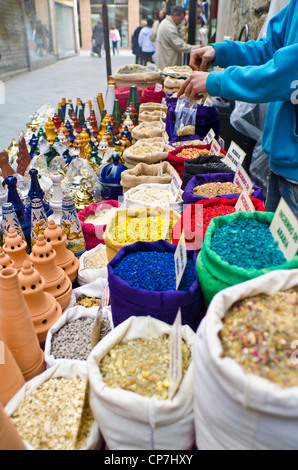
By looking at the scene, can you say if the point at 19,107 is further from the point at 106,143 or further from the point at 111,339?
the point at 111,339

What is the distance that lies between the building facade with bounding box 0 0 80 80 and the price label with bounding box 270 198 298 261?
6749 mm

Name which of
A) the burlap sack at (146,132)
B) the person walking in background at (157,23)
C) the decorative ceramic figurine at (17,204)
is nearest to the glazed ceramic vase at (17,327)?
the decorative ceramic figurine at (17,204)

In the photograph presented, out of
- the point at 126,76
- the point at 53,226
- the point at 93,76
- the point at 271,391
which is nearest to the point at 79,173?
the point at 53,226

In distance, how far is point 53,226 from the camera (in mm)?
1101

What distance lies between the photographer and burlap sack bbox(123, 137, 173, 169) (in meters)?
1.64

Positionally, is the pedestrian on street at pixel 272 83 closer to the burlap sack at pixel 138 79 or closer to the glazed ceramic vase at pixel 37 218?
the glazed ceramic vase at pixel 37 218

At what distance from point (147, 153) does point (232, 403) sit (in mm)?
1379

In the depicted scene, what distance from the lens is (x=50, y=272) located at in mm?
1052

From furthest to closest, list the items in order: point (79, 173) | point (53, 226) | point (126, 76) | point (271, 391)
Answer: point (126, 76)
point (79, 173)
point (53, 226)
point (271, 391)

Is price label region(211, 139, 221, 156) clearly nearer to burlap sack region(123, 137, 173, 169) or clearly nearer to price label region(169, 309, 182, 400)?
burlap sack region(123, 137, 173, 169)

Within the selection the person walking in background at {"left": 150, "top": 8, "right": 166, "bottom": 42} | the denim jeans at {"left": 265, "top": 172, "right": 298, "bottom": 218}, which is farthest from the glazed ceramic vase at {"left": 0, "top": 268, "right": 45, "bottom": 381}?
the person walking in background at {"left": 150, "top": 8, "right": 166, "bottom": 42}

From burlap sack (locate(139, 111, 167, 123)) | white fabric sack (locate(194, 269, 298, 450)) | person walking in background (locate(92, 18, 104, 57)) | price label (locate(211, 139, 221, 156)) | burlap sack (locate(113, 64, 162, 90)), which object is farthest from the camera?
person walking in background (locate(92, 18, 104, 57))

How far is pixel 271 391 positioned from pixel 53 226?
0.85m
